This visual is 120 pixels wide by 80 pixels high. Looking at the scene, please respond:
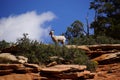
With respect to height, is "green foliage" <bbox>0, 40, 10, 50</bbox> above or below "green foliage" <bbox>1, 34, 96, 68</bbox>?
above

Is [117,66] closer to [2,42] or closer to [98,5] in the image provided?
[2,42]

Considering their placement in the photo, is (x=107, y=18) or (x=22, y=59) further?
(x=107, y=18)

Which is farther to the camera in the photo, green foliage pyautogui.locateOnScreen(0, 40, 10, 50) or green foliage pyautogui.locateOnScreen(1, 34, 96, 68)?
green foliage pyautogui.locateOnScreen(0, 40, 10, 50)

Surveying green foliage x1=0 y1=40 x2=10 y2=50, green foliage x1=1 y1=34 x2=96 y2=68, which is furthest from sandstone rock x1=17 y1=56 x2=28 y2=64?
green foliage x1=0 y1=40 x2=10 y2=50

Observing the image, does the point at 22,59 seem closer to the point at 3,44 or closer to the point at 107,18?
the point at 3,44

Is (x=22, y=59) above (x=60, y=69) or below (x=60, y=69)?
above

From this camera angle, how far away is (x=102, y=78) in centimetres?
1570

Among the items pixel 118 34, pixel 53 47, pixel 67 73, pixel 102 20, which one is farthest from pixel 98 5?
pixel 67 73

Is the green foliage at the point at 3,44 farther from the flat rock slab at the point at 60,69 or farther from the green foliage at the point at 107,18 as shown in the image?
the green foliage at the point at 107,18

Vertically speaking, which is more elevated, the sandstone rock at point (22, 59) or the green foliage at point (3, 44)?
the green foliage at point (3, 44)

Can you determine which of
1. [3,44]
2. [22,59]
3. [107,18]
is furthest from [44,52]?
[107,18]

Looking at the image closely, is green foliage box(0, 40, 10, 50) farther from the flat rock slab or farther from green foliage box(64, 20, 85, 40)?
green foliage box(64, 20, 85, 40)

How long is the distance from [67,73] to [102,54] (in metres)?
6.28

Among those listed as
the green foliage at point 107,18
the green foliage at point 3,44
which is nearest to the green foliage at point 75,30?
the green foliage at point 107,18
